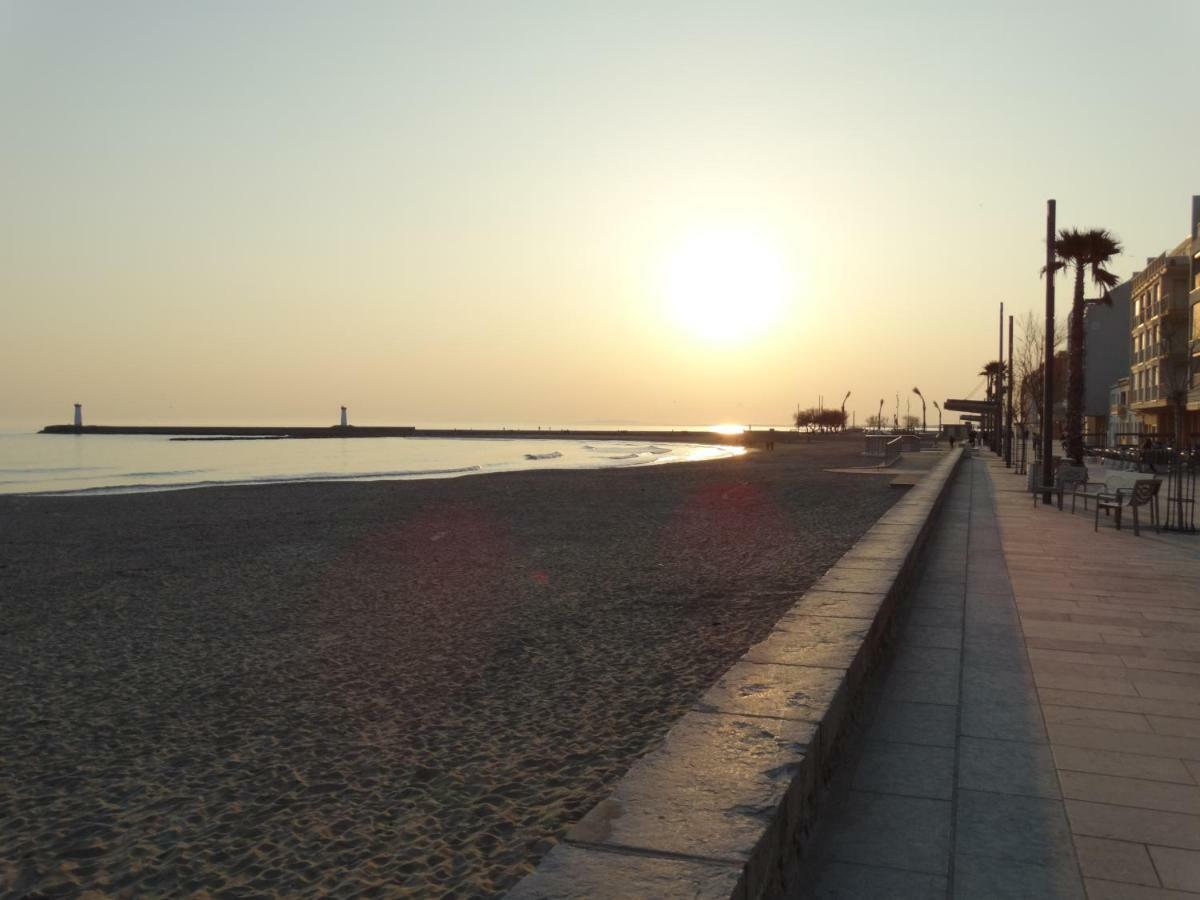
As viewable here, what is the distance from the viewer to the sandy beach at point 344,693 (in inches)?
128

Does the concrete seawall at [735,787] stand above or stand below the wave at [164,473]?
above

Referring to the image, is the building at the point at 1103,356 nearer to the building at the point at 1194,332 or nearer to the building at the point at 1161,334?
the building at the point at 1161,334

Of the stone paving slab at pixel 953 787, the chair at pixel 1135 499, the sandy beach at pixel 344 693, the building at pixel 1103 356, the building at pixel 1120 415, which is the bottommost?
the sandy beach at pixel 344 693

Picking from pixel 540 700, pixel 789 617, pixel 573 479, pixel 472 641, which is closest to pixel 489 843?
pixel 540 700

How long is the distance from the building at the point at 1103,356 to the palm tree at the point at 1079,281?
153 ft

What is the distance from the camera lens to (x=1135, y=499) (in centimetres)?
1125

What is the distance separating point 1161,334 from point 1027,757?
51.1m

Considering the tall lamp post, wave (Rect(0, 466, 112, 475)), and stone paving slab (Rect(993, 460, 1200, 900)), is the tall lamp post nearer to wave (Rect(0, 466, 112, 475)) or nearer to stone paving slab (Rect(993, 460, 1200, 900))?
stone paving slab (Rect(993, 460, 1200, 900))

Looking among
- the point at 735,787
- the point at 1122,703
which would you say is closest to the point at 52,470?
the point at 1122,703

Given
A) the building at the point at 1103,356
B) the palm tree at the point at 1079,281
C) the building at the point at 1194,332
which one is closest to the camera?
the palm tree at the point at 1079,281

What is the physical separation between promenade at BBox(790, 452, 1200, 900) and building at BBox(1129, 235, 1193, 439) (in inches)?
1660

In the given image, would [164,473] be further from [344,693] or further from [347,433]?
[347,433]

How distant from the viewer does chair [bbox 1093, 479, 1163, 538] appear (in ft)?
36.8

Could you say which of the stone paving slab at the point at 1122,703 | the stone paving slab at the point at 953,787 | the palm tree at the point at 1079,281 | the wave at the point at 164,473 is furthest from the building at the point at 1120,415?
the stone paving slab at the point at 953,787
